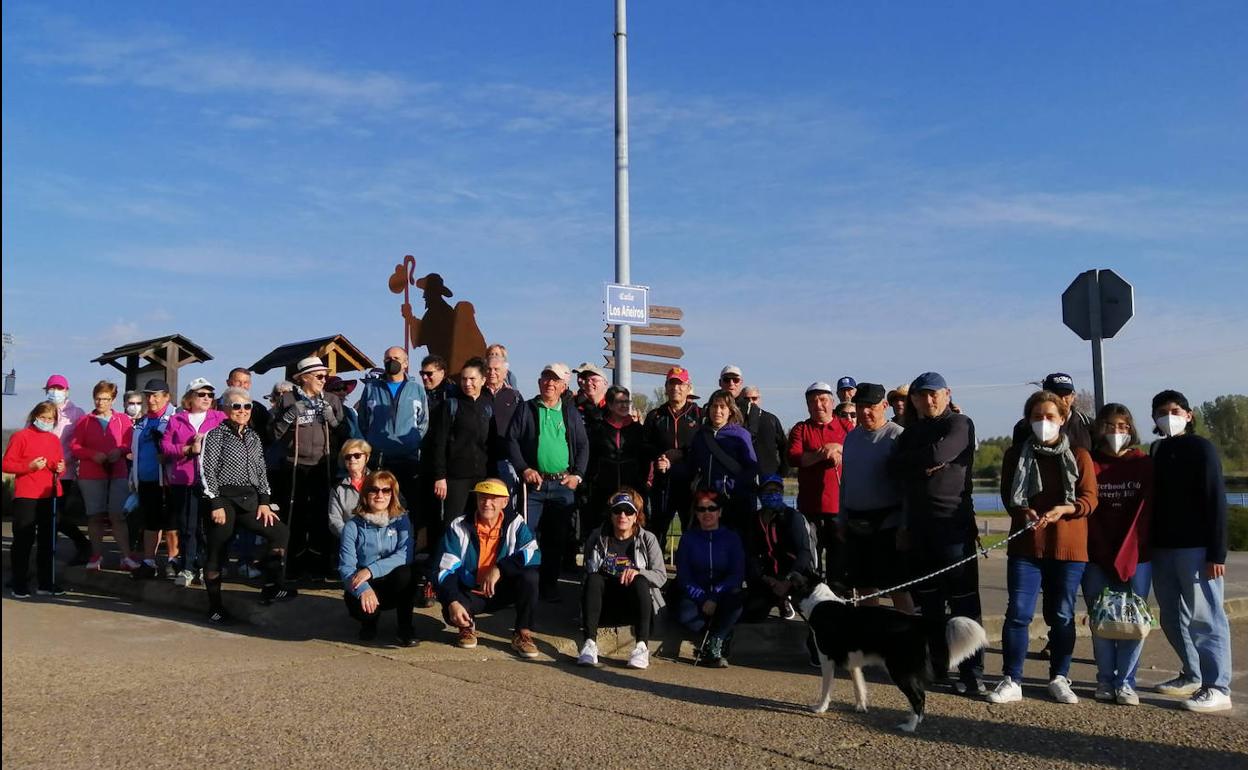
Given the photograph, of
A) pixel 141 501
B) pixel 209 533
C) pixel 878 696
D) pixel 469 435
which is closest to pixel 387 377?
pixel 469 435

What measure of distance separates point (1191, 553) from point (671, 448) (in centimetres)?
399

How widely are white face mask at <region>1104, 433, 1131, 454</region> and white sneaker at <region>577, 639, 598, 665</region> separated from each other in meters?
3.56

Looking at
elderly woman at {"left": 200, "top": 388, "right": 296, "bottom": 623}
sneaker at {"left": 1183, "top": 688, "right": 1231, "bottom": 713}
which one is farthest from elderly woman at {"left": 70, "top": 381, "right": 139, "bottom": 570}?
sneaker at {"left": 1183, "top": 688, "right": 1231, "bottom": 713}

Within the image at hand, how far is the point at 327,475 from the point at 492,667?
2.92m

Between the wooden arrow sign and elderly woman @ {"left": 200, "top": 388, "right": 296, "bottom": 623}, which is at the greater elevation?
the wooden arrow sign

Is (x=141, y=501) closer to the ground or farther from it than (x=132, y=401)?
closer to the ground

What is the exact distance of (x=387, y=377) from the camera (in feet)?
27.5

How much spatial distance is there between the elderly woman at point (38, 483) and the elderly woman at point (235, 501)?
1863 mm

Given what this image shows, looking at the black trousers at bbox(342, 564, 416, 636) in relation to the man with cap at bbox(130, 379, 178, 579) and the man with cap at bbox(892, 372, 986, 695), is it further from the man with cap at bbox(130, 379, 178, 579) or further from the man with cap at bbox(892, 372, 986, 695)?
the man with cap at bbox(892, 372, 986, 695)

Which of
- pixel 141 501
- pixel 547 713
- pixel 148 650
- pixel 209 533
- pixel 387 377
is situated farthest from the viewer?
pixel 141 501

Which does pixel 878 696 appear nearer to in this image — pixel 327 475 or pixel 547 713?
pixel 547 713

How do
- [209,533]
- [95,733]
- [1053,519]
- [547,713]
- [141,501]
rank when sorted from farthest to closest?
1. [141,501]
2. [209,533]
3. [1053,519]
4. [547,713]
5. [95,733]

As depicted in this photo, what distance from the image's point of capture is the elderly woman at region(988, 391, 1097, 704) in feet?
19.7

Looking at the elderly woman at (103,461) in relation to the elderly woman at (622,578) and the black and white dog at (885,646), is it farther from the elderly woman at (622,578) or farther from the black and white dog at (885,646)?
the black and white dog at (885,646)
